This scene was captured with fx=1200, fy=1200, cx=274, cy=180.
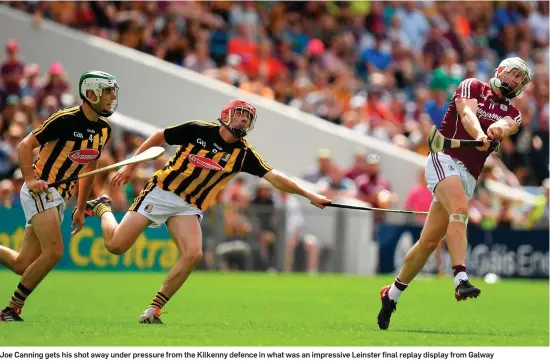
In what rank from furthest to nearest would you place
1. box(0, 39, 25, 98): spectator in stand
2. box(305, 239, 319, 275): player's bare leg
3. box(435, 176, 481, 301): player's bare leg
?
box(305, 239, 319, 275): player's bare leg
box(0, 39, 25, 98): spectator in stand
box(435, 176, 481, 301): player's bare leg

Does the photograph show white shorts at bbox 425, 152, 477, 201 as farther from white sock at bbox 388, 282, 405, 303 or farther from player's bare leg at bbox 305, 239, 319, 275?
player's bare leg at bbox 305, 239, 319, 275

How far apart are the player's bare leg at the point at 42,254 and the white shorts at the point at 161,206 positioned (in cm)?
A: 81

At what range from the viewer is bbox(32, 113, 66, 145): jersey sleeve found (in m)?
10.5

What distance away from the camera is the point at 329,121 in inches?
930

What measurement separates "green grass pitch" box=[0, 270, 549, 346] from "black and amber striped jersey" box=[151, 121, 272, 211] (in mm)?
1232

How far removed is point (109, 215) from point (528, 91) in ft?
53.0

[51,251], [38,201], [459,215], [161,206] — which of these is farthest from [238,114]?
[459,215]

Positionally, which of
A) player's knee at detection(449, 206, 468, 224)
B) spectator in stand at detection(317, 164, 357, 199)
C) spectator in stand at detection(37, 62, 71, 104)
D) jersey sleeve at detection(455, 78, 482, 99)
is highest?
spectator in stand at detection(37, 62, 71, 104)

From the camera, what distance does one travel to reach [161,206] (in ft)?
36.0

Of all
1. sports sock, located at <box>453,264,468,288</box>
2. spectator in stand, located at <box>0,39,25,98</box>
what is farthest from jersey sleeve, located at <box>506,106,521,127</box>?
spectator in stand, located at <box>0,39,25,98</box>

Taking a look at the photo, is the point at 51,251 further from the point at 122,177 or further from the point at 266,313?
the point at 266,313

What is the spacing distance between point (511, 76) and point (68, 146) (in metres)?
4.07

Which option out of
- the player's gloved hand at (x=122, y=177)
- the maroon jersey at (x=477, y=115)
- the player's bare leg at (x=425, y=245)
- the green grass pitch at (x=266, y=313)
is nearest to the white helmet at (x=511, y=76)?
the maroon jersey at (x=477, y=115)

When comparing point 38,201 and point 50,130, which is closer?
point 50,130
